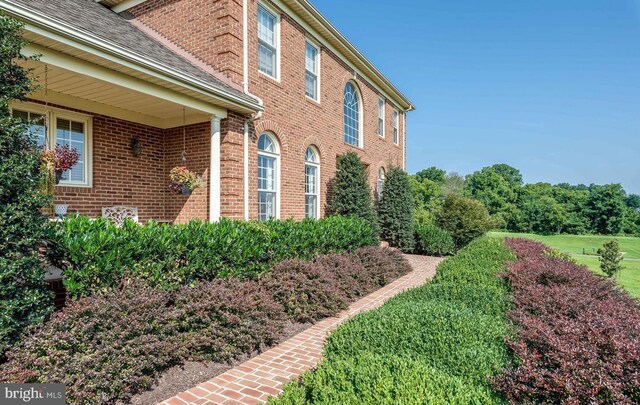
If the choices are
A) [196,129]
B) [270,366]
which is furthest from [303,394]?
[196,129]

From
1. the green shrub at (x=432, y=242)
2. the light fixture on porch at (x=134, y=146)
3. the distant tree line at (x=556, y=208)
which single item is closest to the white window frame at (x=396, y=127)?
the green shrub at (x=432, y=242)

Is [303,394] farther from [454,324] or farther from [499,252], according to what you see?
[499,252]

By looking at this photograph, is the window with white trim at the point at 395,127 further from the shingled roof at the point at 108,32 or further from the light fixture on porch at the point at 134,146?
the light fixture on porch at the point at 134,146

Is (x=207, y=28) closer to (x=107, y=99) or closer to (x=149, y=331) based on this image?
(x=107, y=99)

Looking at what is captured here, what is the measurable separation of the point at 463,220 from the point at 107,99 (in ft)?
49.5

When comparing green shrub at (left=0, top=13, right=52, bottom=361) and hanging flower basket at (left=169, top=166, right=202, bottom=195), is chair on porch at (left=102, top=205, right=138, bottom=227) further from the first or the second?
green shrub at (left=0, top=13, right=52, bottom=361)

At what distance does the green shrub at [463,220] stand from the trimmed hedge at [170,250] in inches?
428

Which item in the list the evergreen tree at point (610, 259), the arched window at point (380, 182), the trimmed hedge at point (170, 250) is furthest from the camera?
the arched window at point (380, 182)

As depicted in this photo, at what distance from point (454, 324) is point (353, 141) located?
11.7 meters

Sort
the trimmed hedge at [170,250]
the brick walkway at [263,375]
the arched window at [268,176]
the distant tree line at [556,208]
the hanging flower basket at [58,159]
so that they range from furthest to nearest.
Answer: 1. the distant tree line at [556,208]
2. the arched window at [268,176]
3. the hanging flower basket at [58,159]
4. the trimmed hedge at [170,250]
5. the brick walkway at [263,375]

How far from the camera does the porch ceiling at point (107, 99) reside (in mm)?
5773

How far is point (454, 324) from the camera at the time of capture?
3.46 meters

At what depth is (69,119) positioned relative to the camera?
708 centimetres

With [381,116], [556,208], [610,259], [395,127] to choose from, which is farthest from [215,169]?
[556,208]
